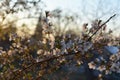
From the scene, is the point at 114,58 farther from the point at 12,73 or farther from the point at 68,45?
the point at 12,73

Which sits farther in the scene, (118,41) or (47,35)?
(118,41)

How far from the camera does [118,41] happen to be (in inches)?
211

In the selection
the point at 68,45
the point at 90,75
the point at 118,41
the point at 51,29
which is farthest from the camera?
the point at 90,75

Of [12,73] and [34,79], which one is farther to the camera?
[34,79]

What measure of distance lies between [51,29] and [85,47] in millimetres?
567

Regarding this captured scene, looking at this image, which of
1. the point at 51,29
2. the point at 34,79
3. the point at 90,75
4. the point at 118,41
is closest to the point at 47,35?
the point at 51,29

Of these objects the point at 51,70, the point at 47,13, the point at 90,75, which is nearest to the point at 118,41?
the point at 51,70

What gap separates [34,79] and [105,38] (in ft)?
3.94

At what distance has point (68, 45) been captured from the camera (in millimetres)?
4117

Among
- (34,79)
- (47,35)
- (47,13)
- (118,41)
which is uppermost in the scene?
(47,13)

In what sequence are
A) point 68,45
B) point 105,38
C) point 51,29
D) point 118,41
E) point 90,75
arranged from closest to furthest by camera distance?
1. point 68,45
2. point 51,29
3. point 105,38
4. point 118,41
5. point 90,75

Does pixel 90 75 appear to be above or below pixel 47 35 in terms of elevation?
below

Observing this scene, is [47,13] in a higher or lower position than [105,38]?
higher

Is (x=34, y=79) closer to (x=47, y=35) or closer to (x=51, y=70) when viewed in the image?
(x=51, y=70)
